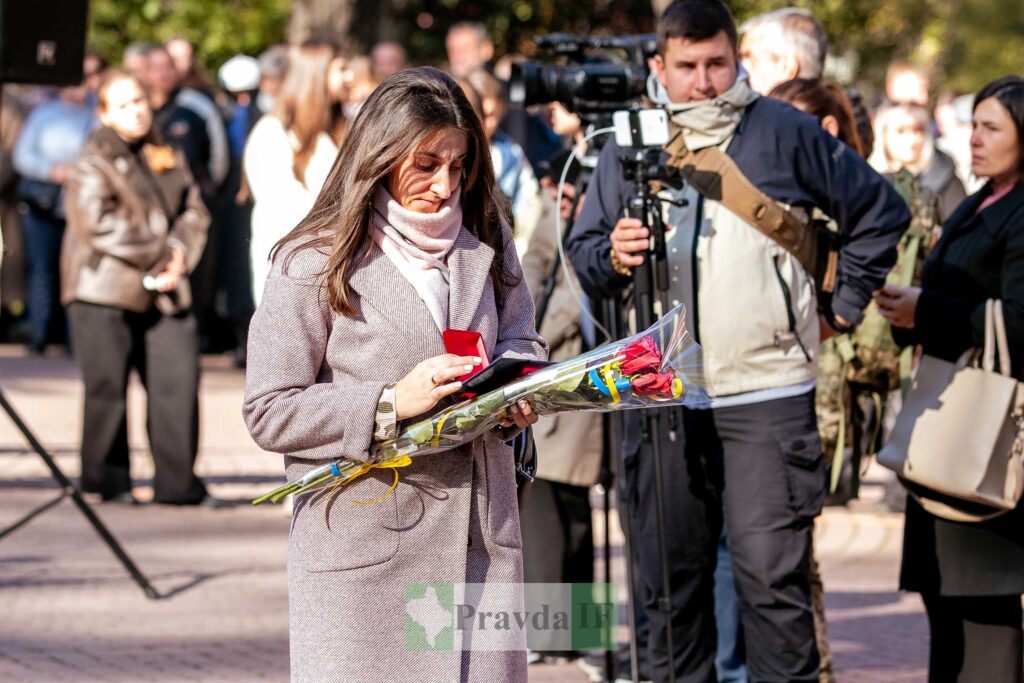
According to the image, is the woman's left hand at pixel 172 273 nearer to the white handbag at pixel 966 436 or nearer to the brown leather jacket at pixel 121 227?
the brown leather jacket at pixel 121 227

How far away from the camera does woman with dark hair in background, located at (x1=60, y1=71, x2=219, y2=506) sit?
9.75m

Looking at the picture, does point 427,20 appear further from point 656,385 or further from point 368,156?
point 656,385

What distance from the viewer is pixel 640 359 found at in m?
3.61

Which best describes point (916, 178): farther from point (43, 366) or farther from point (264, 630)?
point (43, 366)

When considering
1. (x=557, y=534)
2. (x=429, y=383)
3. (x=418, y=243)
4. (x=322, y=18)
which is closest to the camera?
(x=429, y=383)

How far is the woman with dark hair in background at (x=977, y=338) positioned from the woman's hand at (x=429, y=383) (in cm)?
226

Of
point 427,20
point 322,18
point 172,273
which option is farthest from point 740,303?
point 427,20

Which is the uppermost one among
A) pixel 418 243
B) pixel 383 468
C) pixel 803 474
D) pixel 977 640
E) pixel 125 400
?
pixel 418 243

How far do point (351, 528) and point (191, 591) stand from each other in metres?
4.45

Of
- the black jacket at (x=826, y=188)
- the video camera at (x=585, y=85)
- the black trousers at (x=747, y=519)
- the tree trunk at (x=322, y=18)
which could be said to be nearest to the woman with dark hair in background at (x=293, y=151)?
the video camera at (x=585, y=85)

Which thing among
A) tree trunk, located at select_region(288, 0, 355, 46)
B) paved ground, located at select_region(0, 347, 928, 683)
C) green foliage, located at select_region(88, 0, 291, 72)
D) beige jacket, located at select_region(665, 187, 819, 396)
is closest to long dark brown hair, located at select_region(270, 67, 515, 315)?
beige jacket, located at select_region(665, 187, 819, 396)

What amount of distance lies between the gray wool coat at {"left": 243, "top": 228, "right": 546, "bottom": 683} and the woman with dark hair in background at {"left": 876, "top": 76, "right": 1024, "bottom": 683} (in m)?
2.11

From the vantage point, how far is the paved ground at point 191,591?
6.69 meters

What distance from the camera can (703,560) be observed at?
5453 mm
